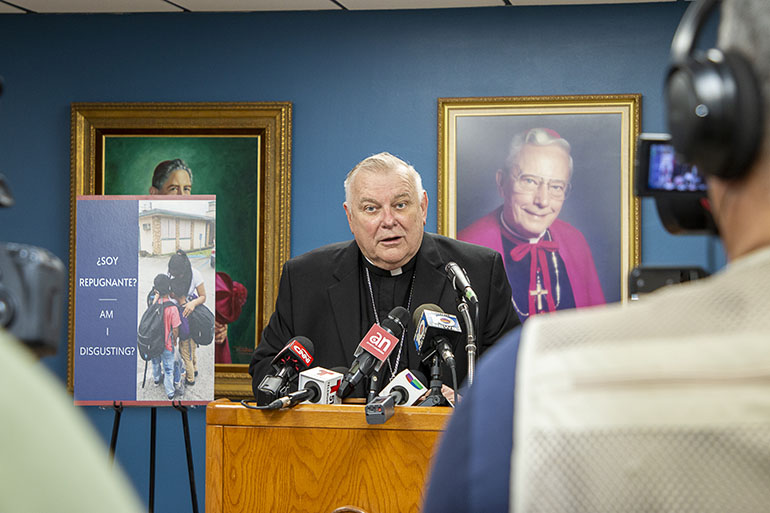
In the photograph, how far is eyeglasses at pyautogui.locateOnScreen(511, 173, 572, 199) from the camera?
169 inches

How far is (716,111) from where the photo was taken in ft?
2.21

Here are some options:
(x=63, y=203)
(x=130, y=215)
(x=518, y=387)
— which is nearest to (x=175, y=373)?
(x=130, y=215)

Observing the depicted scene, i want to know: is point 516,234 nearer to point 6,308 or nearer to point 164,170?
point 164,170

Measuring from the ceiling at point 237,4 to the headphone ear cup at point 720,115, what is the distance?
3.73 metres

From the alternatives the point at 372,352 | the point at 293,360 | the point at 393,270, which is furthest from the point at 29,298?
the point at 393,270

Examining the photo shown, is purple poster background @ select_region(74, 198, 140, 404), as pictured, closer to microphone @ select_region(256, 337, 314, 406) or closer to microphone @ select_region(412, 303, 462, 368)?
microphone @ select_region(256, 337, 314, 406)

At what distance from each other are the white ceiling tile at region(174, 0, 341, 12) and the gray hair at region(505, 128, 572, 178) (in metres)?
1.16

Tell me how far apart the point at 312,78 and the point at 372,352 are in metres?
2.52

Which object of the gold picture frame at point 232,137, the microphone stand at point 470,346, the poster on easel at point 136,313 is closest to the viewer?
the microphone stand at point 470,346

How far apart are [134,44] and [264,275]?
1.43 m

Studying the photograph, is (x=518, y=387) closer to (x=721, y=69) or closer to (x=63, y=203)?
(x=721, y=69)

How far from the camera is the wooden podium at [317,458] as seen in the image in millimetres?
2088

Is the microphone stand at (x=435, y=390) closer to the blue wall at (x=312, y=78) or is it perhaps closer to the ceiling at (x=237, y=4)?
the blue wall at (x=312, y=78)

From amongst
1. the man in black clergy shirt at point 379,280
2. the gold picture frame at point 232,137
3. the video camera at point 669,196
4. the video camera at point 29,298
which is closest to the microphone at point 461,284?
the man in black clergy shirt at point 379,280
